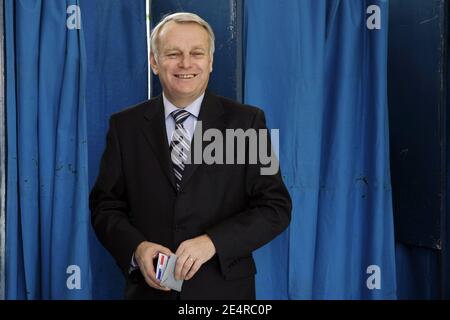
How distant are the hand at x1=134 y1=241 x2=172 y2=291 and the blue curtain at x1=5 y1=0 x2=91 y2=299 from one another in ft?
2.39

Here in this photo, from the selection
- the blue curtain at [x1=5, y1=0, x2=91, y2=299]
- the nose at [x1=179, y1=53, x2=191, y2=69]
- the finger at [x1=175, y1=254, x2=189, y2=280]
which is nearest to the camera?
the finger at [x1=175, y1=254, x2=189, y2=280]

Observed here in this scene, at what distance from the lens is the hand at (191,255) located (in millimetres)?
1381

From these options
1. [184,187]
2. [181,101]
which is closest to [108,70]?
[181,101]

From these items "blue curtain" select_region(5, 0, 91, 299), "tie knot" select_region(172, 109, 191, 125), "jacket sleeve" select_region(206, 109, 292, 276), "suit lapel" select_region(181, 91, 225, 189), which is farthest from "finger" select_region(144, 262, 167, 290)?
"blue curtain" select_region(5, 0, 91, 299)

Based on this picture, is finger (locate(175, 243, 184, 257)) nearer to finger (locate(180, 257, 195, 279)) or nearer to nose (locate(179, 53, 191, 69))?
finger (locate(180, 257, 195, 279))

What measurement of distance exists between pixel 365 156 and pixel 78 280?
1218 millimetres

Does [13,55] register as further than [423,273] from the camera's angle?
No

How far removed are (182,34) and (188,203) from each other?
449 millimetres

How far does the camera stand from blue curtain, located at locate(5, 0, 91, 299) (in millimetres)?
2053

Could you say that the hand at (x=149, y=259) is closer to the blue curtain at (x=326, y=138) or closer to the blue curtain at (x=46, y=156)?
the blue curtain at (x=46, y=156)

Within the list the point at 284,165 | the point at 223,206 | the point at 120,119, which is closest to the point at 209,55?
the point at 120,119

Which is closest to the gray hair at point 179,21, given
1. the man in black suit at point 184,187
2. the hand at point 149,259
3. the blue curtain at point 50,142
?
the man in black suit at point 184,187

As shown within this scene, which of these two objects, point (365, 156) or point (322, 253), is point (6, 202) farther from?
point (365, 156)
